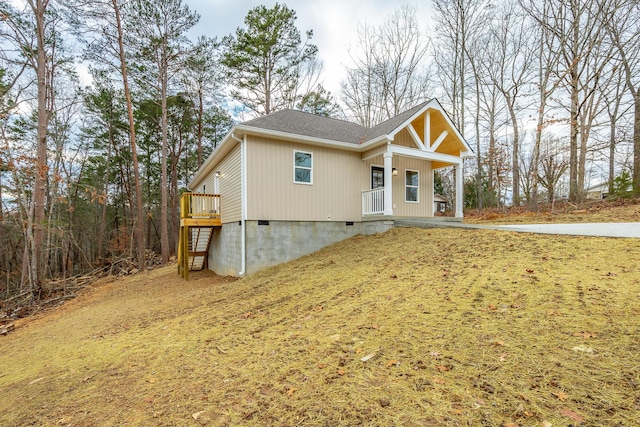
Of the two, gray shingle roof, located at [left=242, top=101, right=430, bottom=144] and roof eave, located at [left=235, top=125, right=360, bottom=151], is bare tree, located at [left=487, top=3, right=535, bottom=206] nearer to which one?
gray shingle roof, located at [left=242, top=101, right=430, bottom=144]

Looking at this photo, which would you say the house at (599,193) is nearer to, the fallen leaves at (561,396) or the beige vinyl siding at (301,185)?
the beige vinyl siding at (301,185)

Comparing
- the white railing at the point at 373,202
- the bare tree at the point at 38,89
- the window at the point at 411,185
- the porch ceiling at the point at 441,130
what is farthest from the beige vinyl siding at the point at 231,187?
the porch ceiling at the point at 441,130

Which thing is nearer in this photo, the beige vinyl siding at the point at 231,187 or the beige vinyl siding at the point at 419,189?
the beige vinyl siding at the point at 231,187

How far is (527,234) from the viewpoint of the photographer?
21.9 ft

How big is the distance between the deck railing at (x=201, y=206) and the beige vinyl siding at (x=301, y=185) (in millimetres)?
2995

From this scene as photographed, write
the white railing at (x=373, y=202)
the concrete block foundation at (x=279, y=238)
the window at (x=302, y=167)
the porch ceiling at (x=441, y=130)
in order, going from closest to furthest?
→ the concrete block foundation at (x=279, y=238)
the window at (x=302, y=167)
the white railing at (x=373, y=202)
the porch ceiling at (x=441, y=130)

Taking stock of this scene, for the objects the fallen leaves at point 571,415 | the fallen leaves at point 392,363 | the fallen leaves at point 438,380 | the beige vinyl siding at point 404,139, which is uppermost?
the beige vinyl siding at point 404,139

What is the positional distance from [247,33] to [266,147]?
12.1 m

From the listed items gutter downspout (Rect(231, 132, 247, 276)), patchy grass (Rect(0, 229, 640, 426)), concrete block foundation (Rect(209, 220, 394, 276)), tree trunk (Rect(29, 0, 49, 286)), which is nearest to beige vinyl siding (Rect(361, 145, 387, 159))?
concrete block foundation (Rect(209, 220, 394, 276))

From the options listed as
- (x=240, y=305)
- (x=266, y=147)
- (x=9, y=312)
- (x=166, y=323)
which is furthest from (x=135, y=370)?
(x=9, y=312)

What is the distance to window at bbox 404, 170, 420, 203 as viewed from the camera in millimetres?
11461

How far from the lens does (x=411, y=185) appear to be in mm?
11570

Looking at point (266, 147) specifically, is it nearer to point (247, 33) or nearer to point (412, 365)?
point (412, 365)

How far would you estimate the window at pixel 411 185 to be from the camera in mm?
11461
